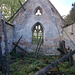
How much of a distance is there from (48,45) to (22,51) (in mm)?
2758

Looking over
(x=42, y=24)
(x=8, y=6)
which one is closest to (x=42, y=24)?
(x=42, y=24)

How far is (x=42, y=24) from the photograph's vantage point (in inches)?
344

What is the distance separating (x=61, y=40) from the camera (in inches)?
338

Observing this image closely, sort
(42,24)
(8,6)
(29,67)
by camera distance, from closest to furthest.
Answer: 1. (29,67)
2. (42,24)
3. (8,6)

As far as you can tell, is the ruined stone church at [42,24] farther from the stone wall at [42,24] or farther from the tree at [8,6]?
the tree at [8,6]

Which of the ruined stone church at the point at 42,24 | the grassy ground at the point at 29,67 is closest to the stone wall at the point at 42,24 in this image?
the ruined stone church at the point at 42,24

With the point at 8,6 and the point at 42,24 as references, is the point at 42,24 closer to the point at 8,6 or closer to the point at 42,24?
the point at 42,24

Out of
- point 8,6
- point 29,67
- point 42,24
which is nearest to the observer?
point 29,67

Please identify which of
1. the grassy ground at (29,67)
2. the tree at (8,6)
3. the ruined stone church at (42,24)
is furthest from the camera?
the tree at (8,6)

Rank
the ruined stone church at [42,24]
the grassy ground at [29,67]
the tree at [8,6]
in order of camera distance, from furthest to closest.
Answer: the tree at [8,6], the ruined stone church at [42,24], the grassy ground at [29,67]

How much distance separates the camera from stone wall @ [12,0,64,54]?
870cm

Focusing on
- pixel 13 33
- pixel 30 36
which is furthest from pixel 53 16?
pixel 13 33

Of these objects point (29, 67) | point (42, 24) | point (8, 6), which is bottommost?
point (29, 67)

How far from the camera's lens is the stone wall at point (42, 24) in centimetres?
870
